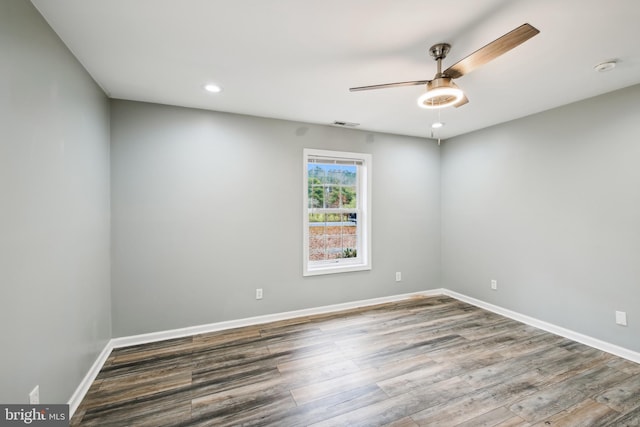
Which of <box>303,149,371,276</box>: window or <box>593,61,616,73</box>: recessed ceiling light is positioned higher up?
<box>593,61,616,73</box>: recessed ceiling light

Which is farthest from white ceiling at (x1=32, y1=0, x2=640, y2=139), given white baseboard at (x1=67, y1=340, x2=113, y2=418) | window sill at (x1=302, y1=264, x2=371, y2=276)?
white baseboard at (x1=67, y1=340, x2=113, y2=418)

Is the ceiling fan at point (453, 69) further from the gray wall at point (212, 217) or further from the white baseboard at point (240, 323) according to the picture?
the white baseboard at point (240, 323)

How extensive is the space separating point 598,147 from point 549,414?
2.54 meters

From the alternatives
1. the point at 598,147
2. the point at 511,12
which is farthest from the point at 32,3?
the point at 598,147

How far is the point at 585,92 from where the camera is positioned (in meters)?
2.66

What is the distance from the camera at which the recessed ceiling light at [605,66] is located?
210 centimetres

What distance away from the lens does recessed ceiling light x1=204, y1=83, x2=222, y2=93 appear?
2.50 m

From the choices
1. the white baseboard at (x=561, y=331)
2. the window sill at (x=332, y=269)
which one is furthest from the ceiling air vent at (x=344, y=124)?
the white baseboard at (x=561, y=331)

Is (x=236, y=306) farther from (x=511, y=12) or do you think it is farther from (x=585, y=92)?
(x=585, y=92)

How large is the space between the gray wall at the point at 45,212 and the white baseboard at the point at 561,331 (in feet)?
14.8

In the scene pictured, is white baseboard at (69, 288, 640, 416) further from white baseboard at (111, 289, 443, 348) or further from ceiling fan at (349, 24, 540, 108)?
ceiling fan at (349, 24, 540, 108)

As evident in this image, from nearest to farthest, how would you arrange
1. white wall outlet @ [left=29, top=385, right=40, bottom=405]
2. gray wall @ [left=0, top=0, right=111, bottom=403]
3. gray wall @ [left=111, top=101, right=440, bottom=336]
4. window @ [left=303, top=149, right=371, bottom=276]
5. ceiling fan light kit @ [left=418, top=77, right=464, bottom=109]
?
gray wall @ [left=0, top=0, right=111, bottom=403] → white wall outlet @ [left=29, top=385, right=40, bottom=405] → ceiling fan light kit @ [left=418, top=77, right=464, bottom=109] → gray wall @ [left=111, top=101, right=440, bottom=336] → window @ [left=303, top=149, right=371, bottom=276]

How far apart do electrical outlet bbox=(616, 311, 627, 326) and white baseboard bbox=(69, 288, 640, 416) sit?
0.78 ft

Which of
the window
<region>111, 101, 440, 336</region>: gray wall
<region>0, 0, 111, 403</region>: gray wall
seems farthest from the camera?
the window
